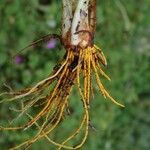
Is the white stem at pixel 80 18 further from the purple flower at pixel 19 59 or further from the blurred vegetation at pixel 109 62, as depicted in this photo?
the purple flower at pixel 19 59

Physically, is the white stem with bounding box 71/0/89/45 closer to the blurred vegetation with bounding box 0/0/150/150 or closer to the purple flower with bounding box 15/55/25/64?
the blurred vegetation with bounding box 0/0/150/150

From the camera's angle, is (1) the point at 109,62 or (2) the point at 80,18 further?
(1) the point at 109,62

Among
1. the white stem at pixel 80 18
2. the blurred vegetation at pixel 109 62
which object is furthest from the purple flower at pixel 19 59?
the white stem at pixel 80 18

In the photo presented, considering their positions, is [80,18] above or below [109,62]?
above

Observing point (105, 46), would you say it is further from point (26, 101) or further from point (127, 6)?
point (26, 101)

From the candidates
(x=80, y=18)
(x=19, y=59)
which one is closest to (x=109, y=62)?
(x=19, y=59)

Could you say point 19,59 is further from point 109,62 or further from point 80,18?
point 80,18

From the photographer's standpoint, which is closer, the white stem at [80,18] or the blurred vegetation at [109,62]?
the white stem at [80,18]

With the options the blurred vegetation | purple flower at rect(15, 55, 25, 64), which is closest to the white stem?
the blurred vegetation
